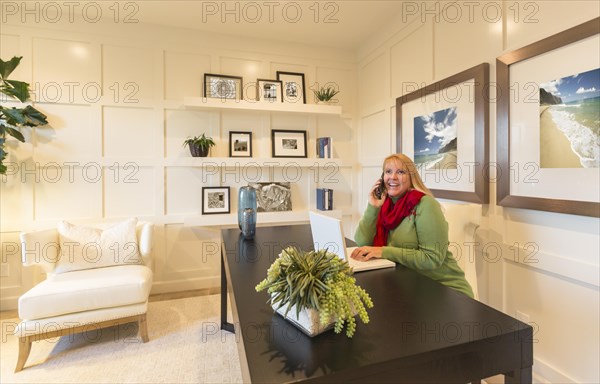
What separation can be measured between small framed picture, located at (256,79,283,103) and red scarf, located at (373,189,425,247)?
6.83ft

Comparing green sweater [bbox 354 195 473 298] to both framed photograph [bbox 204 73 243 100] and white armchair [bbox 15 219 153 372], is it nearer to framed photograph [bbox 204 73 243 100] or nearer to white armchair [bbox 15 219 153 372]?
white armchair [bbox 15 219 153 372]

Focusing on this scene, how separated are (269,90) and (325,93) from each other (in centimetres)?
62

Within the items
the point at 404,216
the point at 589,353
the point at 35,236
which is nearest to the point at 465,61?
the point at 404,216

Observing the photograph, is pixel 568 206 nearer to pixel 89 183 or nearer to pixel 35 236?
pixel 35 236

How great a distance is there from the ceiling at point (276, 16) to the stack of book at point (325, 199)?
167 cm

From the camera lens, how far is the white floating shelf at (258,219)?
123 inches

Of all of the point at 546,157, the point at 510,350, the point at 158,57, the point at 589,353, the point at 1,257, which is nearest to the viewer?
the point at 510,350

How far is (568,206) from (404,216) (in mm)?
807

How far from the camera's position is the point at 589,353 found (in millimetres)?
1552

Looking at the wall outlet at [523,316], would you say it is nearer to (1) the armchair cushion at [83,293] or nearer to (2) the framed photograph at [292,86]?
(1) the armchair cushion at [83,293]

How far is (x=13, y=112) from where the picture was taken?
2.52m

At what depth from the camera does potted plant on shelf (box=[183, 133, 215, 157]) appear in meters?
3.07

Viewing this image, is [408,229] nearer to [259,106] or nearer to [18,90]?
[259,106]

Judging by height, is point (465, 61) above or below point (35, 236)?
above
